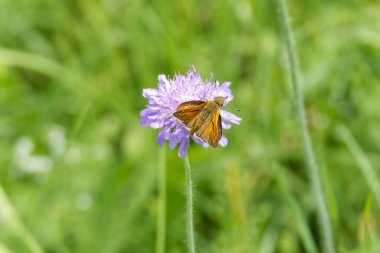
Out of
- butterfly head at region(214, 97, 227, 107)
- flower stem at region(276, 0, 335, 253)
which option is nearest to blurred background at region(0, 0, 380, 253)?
flower stem at region(276, 0, 335, 253)

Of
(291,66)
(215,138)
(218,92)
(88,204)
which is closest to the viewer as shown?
(215,138)

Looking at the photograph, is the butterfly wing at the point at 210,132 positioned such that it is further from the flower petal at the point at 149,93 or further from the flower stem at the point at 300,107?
the flower stem at the point at 300,107

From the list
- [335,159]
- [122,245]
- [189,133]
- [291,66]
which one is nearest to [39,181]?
[122,245]

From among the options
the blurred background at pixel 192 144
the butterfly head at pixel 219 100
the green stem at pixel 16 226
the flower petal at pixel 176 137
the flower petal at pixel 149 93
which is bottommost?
the flower petal at pixel 176 137

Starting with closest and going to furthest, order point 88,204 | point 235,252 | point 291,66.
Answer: point 291,66 < point 235,252 < point 88,204

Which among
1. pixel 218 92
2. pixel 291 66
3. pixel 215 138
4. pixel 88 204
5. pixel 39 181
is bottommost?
pixel 215 138

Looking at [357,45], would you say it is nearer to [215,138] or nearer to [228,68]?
[228,68]

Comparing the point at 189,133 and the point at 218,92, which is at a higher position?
the point at 218,92

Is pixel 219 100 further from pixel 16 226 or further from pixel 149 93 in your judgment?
pixel 16 226

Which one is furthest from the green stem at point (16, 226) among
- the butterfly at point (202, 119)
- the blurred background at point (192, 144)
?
the butterfly at point (202, 119)
